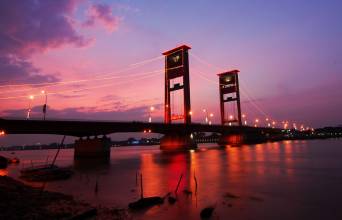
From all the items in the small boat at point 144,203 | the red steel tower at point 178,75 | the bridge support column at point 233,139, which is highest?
the red steel tower at point 178,75

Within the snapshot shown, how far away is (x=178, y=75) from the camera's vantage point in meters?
105

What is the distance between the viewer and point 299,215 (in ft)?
58.5

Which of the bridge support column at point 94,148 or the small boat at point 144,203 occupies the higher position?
the bridge support column at point 94,148

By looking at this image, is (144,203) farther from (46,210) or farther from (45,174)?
(45,174)

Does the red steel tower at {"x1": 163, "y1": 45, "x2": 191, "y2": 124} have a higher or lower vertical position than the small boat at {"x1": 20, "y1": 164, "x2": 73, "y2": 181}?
higher

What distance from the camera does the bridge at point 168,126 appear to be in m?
59.6

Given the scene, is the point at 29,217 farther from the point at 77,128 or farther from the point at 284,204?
the point at 77,128

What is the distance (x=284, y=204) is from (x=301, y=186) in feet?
28.7

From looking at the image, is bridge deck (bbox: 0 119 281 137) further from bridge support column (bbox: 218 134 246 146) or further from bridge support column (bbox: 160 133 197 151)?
bridge support column (bbox: 218 134 246 146)

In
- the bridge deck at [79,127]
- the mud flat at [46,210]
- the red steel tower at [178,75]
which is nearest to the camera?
the mud flat at [46,210]

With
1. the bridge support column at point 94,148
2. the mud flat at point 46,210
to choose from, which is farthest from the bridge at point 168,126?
the mud flat at point 46,210

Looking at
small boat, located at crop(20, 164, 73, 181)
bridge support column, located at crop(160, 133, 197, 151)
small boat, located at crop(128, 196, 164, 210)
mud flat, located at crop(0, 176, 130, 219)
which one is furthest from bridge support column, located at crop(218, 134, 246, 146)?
mud flat, located at crop(0, 176, 130, 219)

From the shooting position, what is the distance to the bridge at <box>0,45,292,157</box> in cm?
5956

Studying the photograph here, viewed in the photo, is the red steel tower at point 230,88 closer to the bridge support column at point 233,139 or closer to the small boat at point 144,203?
the bridge support column at point 233,139
